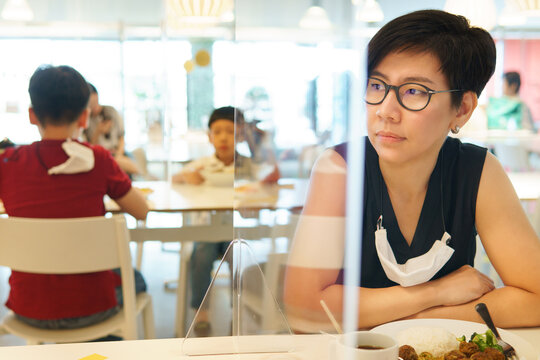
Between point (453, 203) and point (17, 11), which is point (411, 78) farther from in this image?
point (17, 11)

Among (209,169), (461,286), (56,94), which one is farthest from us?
(209,169)

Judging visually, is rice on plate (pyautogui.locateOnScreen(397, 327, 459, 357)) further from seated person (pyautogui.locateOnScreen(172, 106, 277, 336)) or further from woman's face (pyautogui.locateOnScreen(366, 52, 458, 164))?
seated person (pyautogui.locateOnScreen(172, 106, 277, 336))

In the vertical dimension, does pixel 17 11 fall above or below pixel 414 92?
above

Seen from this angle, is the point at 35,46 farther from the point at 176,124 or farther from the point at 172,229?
the point at 172,229

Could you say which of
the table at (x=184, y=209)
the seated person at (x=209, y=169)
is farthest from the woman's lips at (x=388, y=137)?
the seated person at (x=209, y=169)

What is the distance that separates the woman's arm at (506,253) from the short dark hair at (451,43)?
→ 0.76ft

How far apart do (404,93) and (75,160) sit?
1.07 m

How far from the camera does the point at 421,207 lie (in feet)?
3.07

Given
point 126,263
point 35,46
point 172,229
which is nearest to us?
point 126,263

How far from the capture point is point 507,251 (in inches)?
36.0

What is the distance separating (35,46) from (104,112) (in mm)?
3492

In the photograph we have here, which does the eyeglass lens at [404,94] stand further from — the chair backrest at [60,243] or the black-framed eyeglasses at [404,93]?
the chair backrest at [60,243]

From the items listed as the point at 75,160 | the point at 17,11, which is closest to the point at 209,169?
the point at 75,160

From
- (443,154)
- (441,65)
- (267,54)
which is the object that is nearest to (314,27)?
(267,54)
